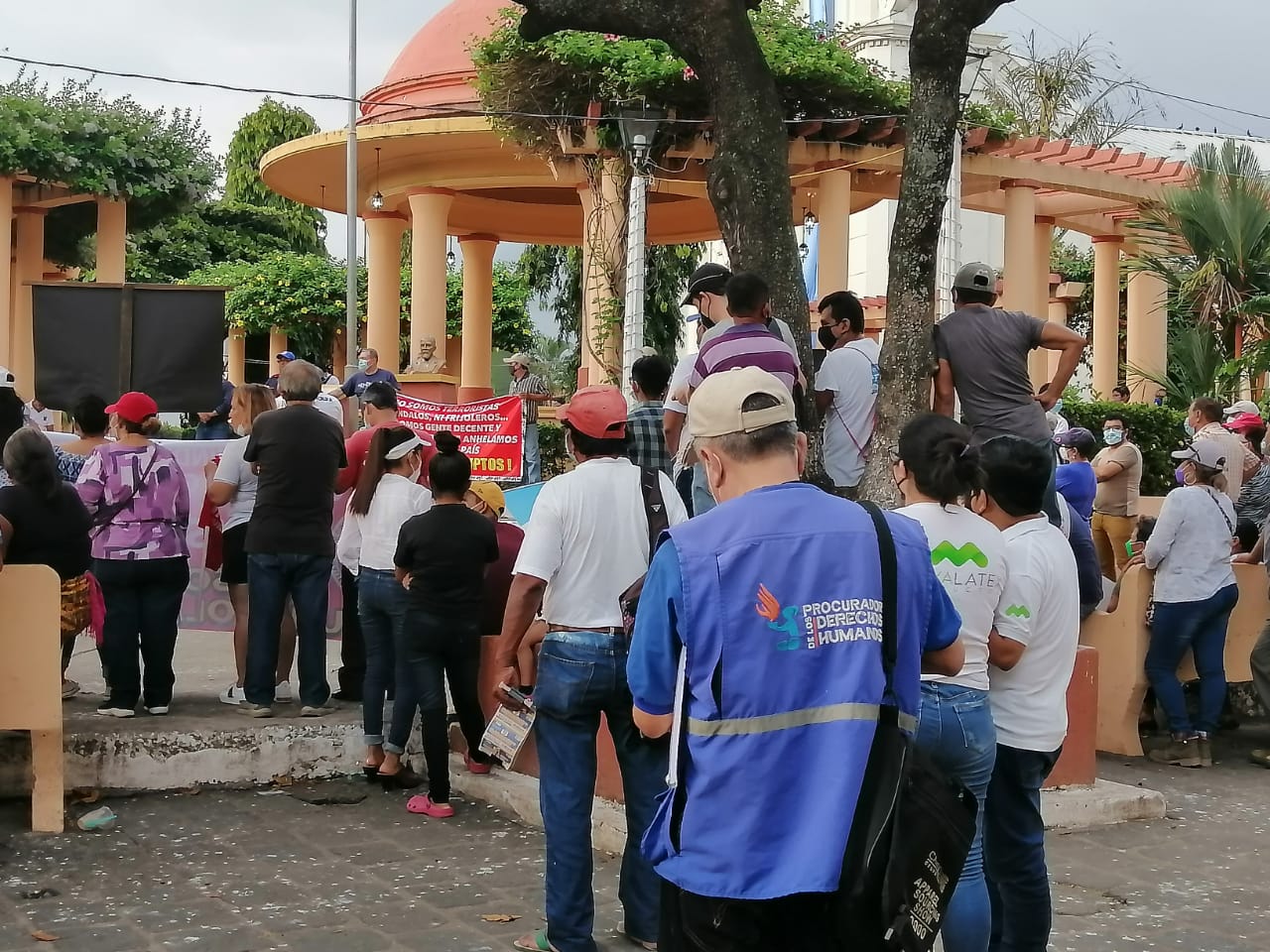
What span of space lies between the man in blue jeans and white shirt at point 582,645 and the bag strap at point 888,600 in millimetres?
1940

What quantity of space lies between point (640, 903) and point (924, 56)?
4.54 metres

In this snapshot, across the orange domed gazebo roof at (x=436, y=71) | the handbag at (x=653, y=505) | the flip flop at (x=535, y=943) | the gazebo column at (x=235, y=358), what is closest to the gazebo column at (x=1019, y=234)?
the orange domed gazebo roof at (x=436, y=71)

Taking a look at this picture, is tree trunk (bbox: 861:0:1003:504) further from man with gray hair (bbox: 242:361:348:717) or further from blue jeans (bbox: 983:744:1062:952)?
blue jeans (bbox: 983:744:1062:952)

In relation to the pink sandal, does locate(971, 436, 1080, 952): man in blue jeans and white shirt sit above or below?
above

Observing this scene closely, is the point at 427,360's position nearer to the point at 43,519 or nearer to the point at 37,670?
the point at 43,519

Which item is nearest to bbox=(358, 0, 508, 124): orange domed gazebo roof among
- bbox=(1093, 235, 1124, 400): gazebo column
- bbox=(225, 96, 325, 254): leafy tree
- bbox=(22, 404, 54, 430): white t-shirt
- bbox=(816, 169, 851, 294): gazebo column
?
bbox=(816, 169, 851, 294): gazebo column

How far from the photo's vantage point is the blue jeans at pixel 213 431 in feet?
38.3

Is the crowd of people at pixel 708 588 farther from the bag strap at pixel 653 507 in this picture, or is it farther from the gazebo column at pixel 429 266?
the gazebo column at pixel 429 266

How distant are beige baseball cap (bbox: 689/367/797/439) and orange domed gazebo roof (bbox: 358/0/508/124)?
16.8m

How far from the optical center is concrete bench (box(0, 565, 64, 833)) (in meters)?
6.39

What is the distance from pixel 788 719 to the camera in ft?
9.48

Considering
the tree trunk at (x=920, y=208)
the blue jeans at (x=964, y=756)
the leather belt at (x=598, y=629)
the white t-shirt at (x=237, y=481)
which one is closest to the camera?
the blue jeans at (x=964, y=756)

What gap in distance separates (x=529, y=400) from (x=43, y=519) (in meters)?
9.64

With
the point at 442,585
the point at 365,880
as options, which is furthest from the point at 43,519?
the point at 365,880
